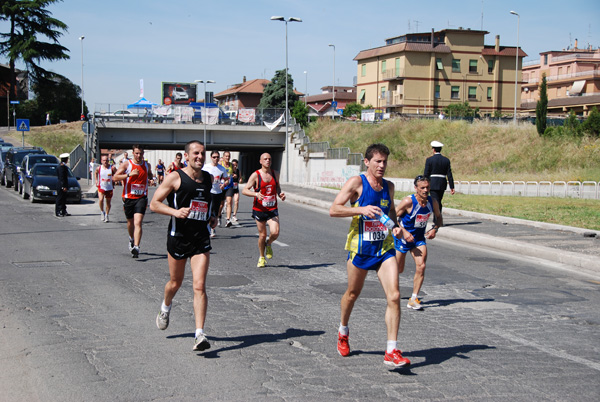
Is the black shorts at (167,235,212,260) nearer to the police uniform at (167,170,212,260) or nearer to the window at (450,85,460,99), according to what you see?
the police uniform at (167,170,212,260)

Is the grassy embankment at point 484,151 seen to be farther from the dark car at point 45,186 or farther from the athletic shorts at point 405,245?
the athletic shorts at point 405,245

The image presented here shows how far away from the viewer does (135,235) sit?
1152 centimetres

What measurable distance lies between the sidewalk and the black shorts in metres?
7.55

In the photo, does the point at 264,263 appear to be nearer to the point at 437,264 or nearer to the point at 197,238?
the point at 437,264

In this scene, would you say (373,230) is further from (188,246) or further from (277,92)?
(277,92)


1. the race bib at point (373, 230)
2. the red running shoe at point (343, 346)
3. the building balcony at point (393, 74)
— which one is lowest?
the red running shoe at point (343, 346)

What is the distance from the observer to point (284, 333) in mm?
6488

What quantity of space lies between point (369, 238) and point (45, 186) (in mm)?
20762

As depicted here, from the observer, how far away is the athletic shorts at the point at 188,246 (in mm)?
6035

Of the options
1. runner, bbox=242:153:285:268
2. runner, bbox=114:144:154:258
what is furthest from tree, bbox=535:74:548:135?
runner, bbox=114:144:154:258

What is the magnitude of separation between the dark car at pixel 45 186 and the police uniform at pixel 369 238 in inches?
771

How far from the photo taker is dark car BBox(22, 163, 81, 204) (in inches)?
927

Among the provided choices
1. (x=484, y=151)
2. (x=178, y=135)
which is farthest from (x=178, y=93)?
(x=484, y=151)

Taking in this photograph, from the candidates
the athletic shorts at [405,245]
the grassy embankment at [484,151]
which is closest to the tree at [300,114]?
the grassy embankment at [484,151]
